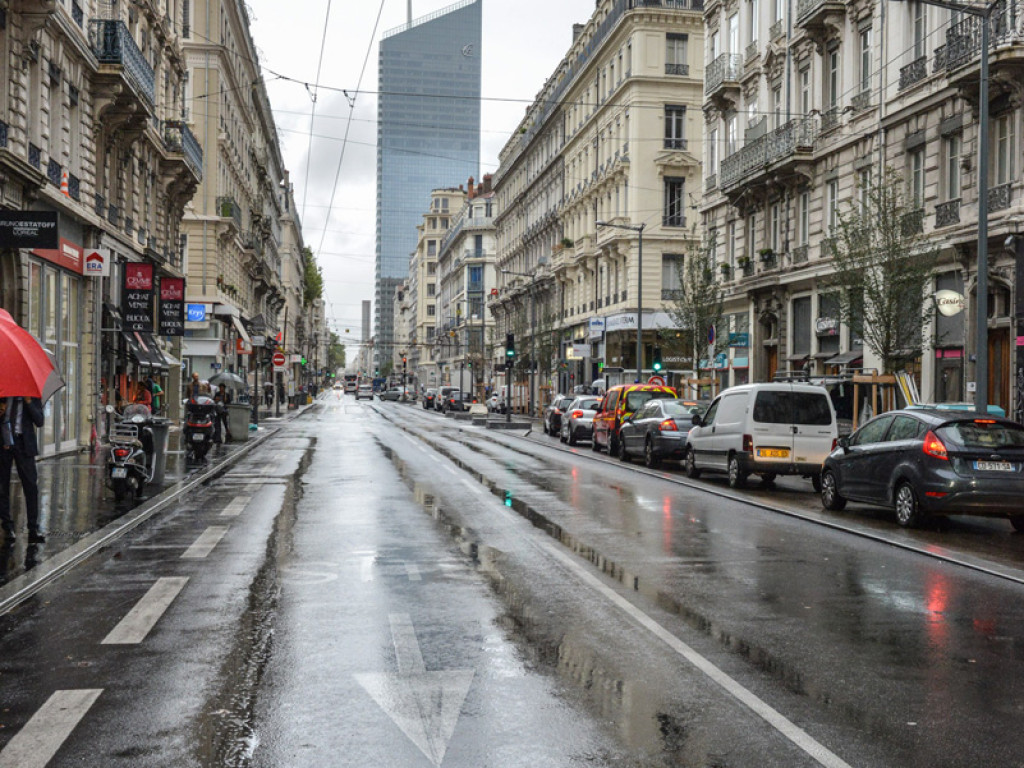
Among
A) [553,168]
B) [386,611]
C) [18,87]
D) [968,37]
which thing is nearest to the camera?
[386,611]

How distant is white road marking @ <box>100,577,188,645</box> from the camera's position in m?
7.00

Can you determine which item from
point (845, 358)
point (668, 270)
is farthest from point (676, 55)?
point (845, 358)

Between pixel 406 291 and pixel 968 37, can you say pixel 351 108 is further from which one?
pixel 406 291

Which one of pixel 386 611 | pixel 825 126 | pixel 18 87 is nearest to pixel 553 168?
pixel 825 126

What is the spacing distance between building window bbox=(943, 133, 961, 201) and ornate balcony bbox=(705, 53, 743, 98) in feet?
47.7

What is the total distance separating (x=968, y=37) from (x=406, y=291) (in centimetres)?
17634

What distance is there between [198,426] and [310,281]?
11714cm

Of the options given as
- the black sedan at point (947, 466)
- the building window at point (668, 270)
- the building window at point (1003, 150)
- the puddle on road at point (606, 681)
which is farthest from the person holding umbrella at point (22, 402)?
the building window at point (668, 270)

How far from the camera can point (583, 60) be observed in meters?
65.4

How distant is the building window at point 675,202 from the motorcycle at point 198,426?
35086 mm

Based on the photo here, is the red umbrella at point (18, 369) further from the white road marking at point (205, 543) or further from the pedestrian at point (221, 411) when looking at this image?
the pedestrian at point (221, 411)

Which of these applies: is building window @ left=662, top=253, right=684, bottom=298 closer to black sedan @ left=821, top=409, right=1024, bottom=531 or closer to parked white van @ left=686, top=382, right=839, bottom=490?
parked white van @ left=686, top=382, right=839, bottom=490

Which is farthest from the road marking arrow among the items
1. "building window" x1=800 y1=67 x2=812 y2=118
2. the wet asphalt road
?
"building window" x1=800 y1=67 x2=812 y2=118

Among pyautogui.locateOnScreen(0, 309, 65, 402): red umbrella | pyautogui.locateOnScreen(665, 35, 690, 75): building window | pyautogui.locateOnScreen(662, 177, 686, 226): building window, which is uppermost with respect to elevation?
pyautogui.locateOnScreen(665, 35, 690, 75): building window
